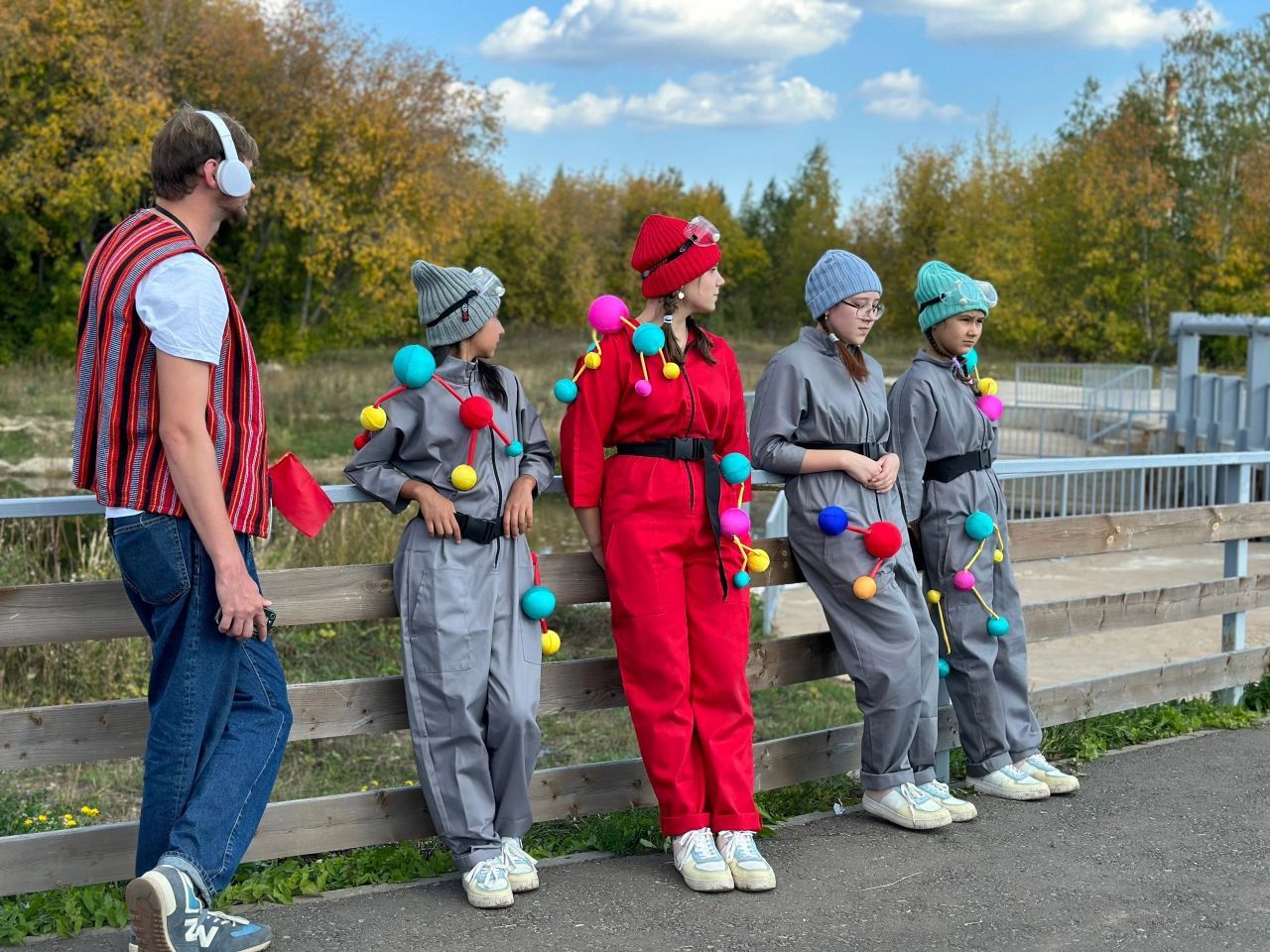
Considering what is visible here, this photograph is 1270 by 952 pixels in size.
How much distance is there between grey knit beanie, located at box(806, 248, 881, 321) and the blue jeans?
2066mm

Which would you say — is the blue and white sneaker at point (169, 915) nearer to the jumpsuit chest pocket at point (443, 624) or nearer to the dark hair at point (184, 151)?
the jumpsuit chest pocket at point (443, 624)

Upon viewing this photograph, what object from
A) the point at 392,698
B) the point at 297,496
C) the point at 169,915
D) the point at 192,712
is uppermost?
the point at 297,496

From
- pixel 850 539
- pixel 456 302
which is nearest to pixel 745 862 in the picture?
pixel 850 539

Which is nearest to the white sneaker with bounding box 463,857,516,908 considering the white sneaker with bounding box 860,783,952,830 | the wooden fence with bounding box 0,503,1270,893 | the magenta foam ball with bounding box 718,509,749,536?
the wooden fence with bounding box 0,503,1270,893

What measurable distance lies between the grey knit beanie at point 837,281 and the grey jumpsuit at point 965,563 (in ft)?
1.40

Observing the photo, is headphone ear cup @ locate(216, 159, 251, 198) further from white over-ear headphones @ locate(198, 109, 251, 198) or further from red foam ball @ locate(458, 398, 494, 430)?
red foam ball @ locate(458, 398, 494, 430)

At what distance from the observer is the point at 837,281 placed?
4.74 meters

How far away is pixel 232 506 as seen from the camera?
11.5 ft

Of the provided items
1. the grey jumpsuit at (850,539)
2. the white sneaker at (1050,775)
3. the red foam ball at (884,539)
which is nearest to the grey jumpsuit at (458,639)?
the grey jumpsuit at (850,539)

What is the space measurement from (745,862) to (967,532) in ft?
4.79

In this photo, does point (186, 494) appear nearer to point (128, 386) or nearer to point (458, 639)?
point (128, 386)

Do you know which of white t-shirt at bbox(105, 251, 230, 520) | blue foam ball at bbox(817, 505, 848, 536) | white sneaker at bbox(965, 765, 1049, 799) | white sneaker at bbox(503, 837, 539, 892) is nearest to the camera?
white t-shirt at bbox(105, 251, 230, 520)

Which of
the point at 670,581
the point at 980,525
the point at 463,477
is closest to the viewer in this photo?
the point at 463,477

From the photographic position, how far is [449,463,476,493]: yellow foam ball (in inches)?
159
